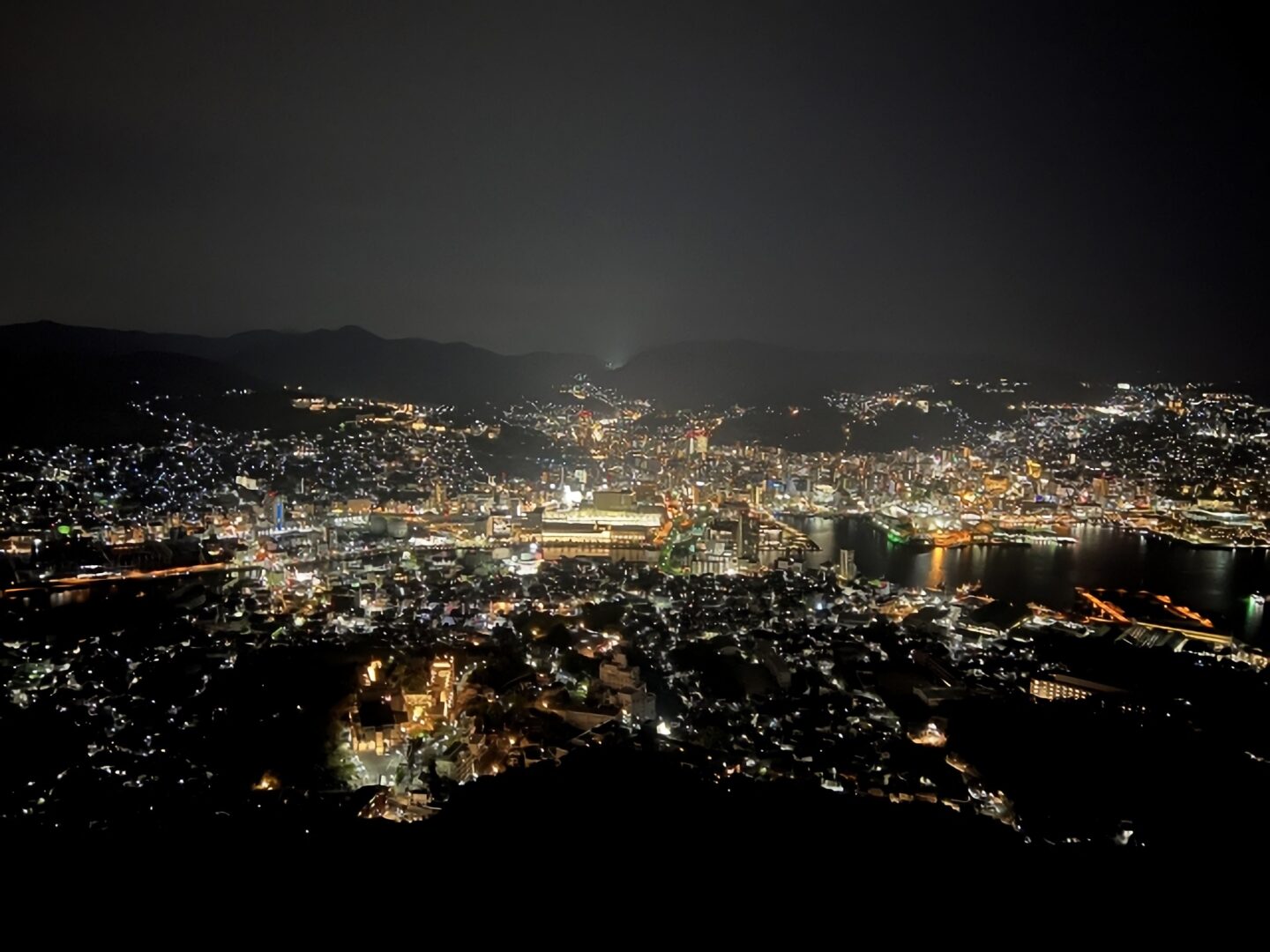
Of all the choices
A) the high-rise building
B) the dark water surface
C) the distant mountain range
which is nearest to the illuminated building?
the dark water surface

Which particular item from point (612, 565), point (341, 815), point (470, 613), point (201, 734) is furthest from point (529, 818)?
point (612, 565)

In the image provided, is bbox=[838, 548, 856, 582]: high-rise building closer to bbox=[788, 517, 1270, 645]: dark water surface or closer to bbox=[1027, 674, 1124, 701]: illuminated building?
bbox=[788, 517, 1270, 645]: dark water surface

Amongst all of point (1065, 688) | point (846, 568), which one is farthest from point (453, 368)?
point (1065, 688)

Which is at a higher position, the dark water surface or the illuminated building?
the illuminated building

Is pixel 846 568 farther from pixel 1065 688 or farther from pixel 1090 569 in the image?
pixel 1065 688

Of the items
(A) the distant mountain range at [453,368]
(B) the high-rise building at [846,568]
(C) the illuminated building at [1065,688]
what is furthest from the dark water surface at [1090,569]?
(A) the distant mountain range at [453,368]

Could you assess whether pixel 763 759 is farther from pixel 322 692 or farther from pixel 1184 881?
pixel 322 692

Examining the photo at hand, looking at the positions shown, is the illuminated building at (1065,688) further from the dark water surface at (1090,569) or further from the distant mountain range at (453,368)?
the distant mountain range at (453,368)
